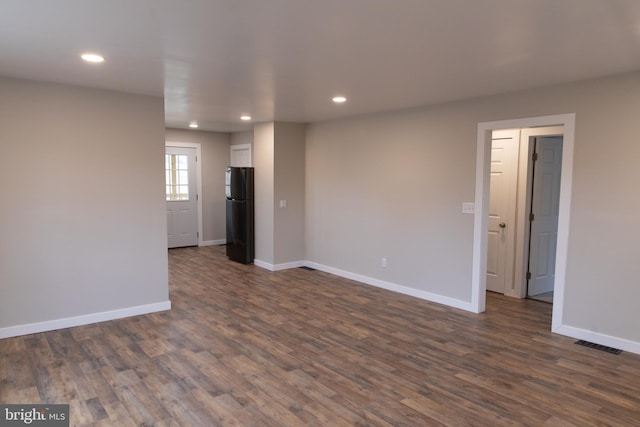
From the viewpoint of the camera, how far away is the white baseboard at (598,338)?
139 inches

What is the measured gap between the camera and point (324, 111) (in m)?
5.49

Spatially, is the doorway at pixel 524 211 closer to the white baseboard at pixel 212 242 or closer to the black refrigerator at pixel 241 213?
the black refrigerator at pixel 241 213

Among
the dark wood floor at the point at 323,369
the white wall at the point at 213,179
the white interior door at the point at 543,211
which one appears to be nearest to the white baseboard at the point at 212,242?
the white wall at the point at 213,179

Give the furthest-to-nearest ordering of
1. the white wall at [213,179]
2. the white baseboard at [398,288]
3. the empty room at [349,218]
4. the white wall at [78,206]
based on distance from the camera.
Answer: the white wall at [213,179] → the white baseboard at [398,288] → the white wall at [78,206] → the empty room at [349,218]

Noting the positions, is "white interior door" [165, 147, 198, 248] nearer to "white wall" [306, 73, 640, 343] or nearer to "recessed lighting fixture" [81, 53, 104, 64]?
"white wall" [306, 73, 640, 343]

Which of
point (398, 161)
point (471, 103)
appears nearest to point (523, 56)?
point (471, 103)

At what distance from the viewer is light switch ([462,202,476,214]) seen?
181 inches

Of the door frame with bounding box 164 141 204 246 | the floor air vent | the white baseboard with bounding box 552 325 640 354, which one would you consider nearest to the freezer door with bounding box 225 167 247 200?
the door frame with bounding box 164 141 204 246

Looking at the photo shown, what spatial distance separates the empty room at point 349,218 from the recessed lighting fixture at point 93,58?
0.03 meters

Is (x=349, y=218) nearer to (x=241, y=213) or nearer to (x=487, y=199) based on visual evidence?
(x=241, y=213)

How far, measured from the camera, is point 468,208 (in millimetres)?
4656

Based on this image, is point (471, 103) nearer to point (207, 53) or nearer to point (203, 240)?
point (207, 53)

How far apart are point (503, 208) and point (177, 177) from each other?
6.15 meters

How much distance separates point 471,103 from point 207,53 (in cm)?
299
